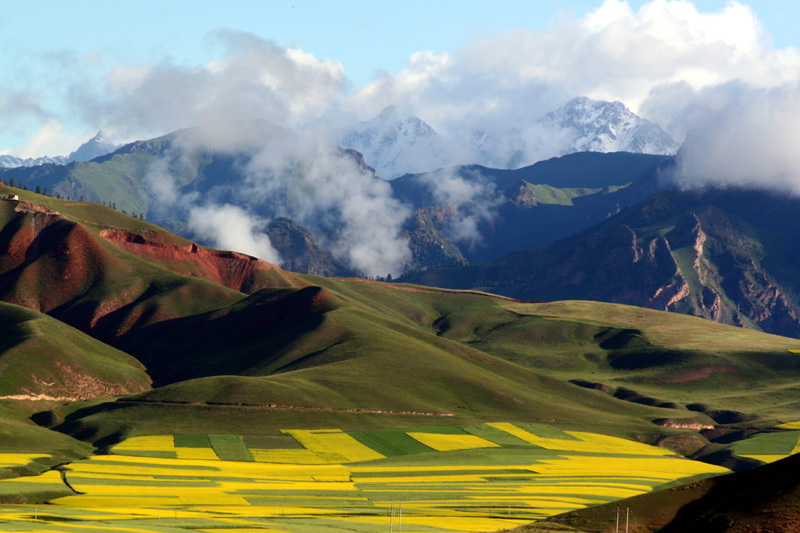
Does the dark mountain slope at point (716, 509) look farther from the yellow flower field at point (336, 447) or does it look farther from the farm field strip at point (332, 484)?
the yellow flower field at point (336, 447)

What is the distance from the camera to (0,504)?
11019 centimetres

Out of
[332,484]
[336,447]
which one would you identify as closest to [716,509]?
[332,484]

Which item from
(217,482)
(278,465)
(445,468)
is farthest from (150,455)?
(445,468)

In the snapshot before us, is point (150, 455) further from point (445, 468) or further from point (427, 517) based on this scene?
point (427, 517)

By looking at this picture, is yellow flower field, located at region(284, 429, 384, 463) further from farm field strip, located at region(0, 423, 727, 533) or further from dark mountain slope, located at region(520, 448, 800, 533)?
dark mountain slope, located at region(520, 448, 800, 533)

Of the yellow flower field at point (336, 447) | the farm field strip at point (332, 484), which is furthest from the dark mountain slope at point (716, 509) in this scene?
the yellow flower field at point (336, 447)

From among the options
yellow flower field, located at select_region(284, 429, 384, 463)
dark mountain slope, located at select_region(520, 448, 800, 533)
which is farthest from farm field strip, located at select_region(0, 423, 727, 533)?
dark mountain slope, located at select_region(520, 448, 800, 533)

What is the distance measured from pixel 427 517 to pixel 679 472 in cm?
8342

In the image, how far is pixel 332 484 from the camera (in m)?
141

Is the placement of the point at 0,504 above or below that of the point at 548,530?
below

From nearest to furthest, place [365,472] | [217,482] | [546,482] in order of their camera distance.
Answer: [217,482]
[546,482]
[365,472]

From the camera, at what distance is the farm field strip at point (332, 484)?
330 ft

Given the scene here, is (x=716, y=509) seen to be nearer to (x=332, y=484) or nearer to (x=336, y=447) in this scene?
(x=332, y=484)

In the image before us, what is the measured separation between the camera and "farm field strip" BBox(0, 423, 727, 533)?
101m
